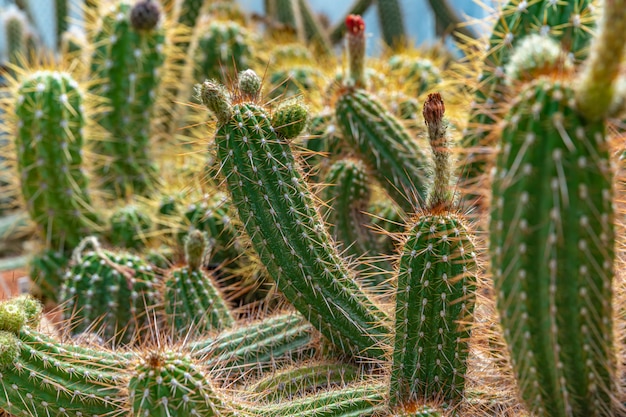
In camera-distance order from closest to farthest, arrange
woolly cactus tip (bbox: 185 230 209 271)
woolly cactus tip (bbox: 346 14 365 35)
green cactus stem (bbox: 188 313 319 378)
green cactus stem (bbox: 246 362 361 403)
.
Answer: green cactus stem (bbox: 246 362 361 403) < green cactus stem (bbox: 188 313 319 378) < woolly cactus tip (bbox: 185 230 209 271) < woolly cactus tip (bbox: 346 14 365 35)

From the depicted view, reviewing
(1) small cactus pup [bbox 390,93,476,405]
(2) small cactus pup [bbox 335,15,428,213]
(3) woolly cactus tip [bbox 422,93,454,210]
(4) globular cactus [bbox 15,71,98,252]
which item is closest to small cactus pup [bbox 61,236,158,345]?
(4) globular cactus [bbox 15,71,98,252]

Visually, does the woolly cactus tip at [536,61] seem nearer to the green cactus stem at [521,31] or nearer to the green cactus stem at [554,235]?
the green cactus stem at [554,235]

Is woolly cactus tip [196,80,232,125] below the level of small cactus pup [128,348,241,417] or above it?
above

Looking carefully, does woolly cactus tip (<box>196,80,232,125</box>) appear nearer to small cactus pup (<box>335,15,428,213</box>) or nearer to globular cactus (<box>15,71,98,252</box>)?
small cactus pup (<box>335,15,428,213</box>)

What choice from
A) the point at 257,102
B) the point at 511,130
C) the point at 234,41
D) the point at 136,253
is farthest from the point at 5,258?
the point at 511,130

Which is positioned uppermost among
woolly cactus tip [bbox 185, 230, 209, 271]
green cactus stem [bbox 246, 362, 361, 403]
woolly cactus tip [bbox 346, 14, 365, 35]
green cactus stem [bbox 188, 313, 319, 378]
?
woolly cactus tip [bbox 346, 14, 365, 35]

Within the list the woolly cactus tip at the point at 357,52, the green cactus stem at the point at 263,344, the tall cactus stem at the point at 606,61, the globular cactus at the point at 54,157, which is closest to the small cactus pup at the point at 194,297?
the green cactus stem at the point at 263,344
